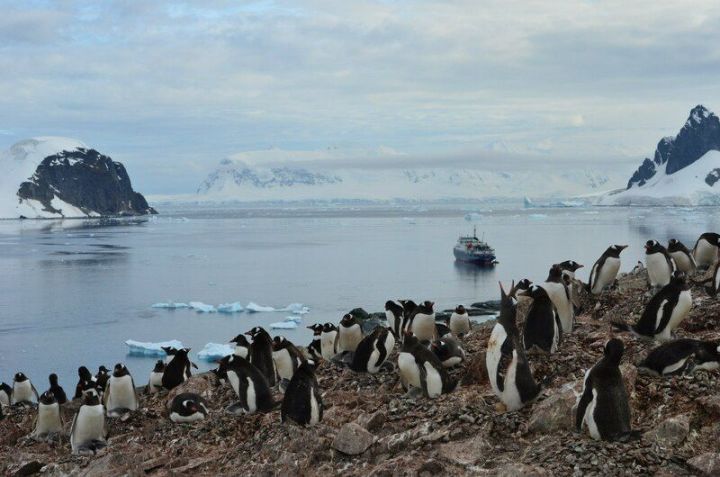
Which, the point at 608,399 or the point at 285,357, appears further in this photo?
the point at 285,357

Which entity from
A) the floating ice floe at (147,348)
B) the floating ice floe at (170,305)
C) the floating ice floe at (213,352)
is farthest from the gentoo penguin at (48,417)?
the floating ice floe at (170,305)

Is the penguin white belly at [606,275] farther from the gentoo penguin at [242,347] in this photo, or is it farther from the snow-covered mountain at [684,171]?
the snow-covered mountain at [684,171]

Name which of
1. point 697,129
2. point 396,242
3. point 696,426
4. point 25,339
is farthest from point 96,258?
point 697,129

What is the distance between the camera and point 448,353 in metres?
8.99

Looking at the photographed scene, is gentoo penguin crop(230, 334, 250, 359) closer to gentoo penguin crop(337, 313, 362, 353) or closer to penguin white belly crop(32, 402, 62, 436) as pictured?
gentoo penguin crop(337, 313, 362, 353)

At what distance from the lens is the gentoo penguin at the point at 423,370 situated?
8.02 meters

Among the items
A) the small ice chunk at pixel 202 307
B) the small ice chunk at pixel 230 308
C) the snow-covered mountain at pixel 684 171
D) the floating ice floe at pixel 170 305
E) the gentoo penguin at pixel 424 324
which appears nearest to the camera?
the gentoo penguin at pixel 424 324

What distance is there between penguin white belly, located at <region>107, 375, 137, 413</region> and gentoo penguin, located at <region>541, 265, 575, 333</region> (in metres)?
5.12

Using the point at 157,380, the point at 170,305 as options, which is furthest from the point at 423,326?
the point at 170,305

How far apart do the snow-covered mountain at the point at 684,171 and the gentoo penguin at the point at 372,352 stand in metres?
144

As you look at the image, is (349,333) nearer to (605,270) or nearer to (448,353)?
(448,353)

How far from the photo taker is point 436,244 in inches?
2495

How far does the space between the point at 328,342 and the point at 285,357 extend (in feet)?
7.95

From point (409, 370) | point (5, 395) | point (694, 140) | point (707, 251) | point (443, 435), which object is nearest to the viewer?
point (443, 435)
